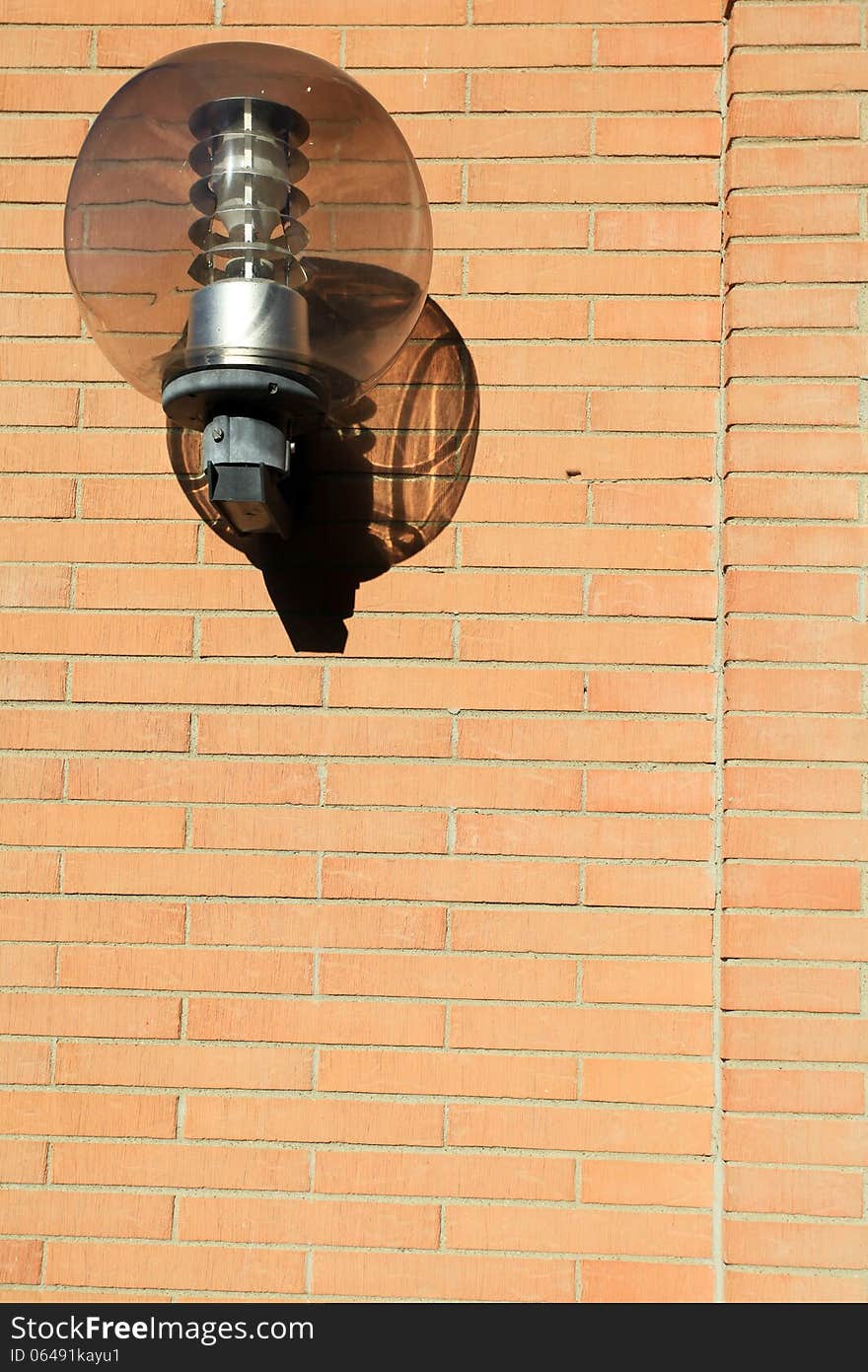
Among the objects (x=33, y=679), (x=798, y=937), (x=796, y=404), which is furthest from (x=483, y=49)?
(x=798, y=937)

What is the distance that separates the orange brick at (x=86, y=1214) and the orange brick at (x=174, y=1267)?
21 millimetres

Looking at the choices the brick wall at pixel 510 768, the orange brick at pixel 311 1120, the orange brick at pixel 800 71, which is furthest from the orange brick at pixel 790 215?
the orange brick at pixel 311 1120

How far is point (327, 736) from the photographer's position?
1980mm

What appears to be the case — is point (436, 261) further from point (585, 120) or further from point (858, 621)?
point (858, 621)

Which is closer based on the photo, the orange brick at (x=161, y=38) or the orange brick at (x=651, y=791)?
the orange brick at (x=651, y=791)

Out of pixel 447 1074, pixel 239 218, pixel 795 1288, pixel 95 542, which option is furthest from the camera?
pixel 95 542

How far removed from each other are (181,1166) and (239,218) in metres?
1.41

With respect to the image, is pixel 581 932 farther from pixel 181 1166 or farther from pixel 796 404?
pixel 796 404

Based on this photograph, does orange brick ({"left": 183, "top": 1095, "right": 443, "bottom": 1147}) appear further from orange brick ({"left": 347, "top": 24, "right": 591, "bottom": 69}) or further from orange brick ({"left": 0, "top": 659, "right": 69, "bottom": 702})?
orange brick ({"left": 347, "top": 24, "right": 591, "bottom": 69})

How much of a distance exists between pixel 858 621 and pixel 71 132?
1549mm

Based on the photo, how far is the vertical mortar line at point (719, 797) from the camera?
187 cm

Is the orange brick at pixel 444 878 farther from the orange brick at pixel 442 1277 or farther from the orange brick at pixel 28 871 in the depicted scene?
the orange brick at pixel 442 1277

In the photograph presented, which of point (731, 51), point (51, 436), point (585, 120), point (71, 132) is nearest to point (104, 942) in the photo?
point (51, 436)

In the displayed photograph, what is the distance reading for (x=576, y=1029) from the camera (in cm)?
192
